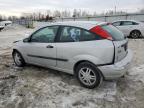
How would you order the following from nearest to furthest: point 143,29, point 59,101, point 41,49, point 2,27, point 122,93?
point 59,101 → point 122,93 → point 41,49 → point 143,29 → point 2,27

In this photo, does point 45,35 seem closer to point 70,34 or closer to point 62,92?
point 70,34

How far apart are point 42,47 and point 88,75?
1.47 m

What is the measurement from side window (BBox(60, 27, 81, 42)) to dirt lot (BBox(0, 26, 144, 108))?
1.04 m

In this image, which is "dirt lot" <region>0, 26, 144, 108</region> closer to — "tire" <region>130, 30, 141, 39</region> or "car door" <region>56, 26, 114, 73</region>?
"car door" <region>56, 26, 114, 73</region>

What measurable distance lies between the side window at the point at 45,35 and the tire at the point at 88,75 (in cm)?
107

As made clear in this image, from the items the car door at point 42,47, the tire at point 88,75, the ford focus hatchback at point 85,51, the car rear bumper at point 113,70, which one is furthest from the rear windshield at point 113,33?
the car door at point 42,47

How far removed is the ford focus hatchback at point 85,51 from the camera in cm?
394

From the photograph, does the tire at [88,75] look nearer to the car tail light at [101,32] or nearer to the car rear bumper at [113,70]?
the car rear bumper at [113,70]

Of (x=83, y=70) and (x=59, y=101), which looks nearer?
(x=59, y=101)

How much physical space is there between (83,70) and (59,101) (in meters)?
0.92

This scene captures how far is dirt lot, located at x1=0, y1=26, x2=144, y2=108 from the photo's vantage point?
12.0 feet

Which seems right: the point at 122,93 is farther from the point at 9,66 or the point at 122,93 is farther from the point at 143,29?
the point at 143,29

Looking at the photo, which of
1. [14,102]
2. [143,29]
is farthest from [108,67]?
[143,29]

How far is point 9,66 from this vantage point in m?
6.16
